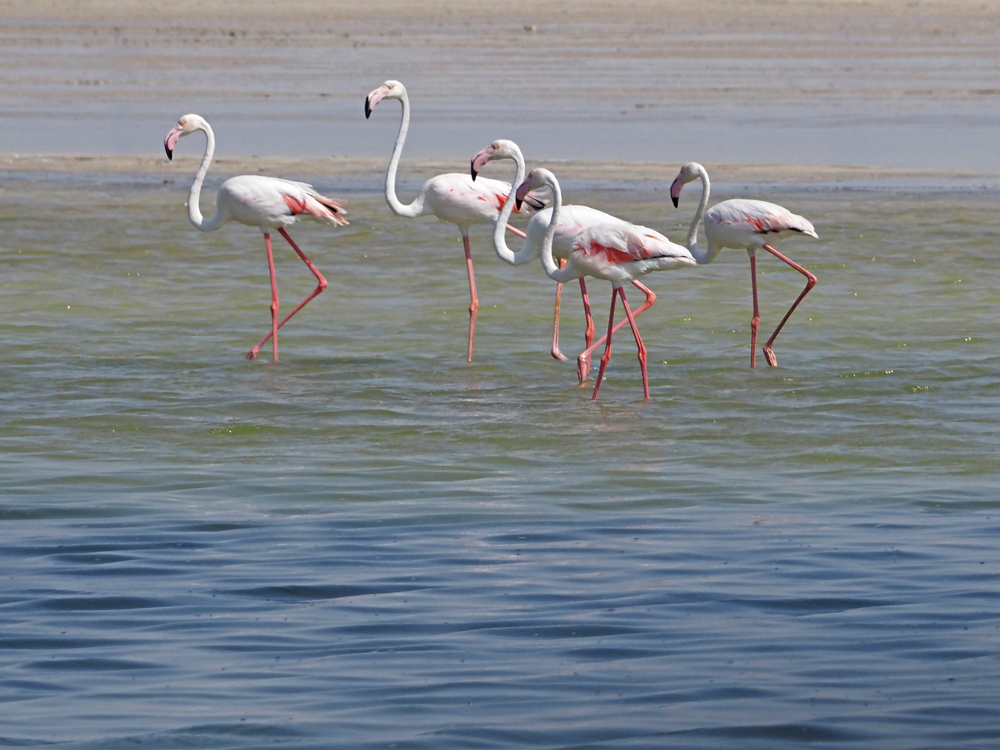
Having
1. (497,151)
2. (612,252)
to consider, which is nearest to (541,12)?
(497,151)

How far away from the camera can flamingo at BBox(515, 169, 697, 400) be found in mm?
8664

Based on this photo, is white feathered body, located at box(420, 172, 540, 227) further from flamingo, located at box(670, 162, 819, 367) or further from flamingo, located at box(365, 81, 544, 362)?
flamingo, located at box(670, 162, 819, 367)

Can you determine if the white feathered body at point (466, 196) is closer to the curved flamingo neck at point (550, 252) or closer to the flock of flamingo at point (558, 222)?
the flock of flamingo at point (558, 222)

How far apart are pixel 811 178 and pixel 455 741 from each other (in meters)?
14.2

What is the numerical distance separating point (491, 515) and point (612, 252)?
9.38ft

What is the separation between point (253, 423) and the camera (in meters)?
7.95

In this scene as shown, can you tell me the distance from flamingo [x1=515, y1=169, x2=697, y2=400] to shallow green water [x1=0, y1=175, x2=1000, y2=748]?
2.02 feet

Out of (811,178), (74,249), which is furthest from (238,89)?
(74,249)

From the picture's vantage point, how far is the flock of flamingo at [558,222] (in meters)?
8.71

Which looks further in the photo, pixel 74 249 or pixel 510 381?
pixel 74 249

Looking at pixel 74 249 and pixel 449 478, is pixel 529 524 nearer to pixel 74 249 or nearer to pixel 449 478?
pixel 449 478

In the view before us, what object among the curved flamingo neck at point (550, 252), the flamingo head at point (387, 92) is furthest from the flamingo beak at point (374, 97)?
the curved flamingo neck at point (550, 252)

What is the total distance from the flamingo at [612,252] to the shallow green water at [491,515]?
2.02 feet

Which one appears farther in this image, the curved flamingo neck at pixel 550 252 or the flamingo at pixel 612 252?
the curved flamingo neck at pixel 550 252
